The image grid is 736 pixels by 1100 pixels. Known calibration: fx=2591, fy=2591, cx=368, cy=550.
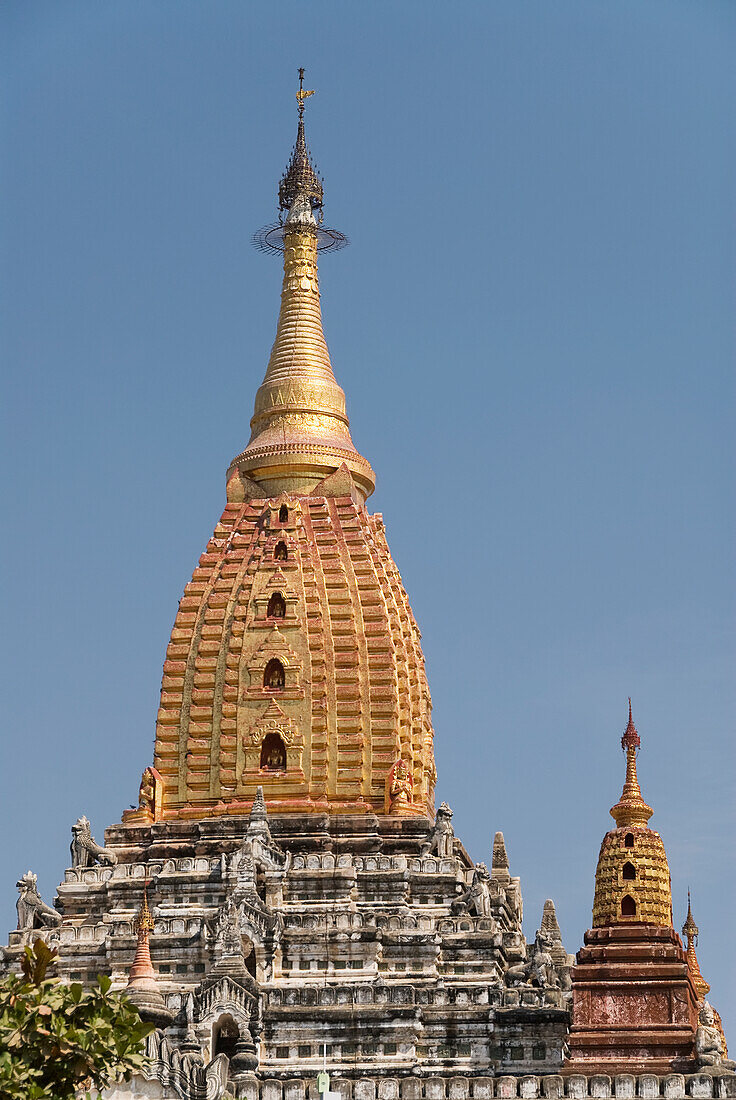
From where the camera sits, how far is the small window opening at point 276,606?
74.5 metres

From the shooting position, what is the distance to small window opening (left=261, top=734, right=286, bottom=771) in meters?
72.2

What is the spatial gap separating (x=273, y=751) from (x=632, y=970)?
38.1 feet

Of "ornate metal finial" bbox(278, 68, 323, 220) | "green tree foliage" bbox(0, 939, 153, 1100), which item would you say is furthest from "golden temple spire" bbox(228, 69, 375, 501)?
"green tree foliage" bbox(0, 939, 153, 1100)

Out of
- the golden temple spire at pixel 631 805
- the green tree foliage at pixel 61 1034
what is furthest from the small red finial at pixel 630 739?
the green tree foliage at pixel 61 1034

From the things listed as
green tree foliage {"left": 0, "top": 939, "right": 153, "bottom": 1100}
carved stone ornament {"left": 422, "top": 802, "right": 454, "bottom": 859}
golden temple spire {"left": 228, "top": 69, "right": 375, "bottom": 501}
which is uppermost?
golden temple spire {"left": 228, "top": 69, "right": 375, "bottom": 501}

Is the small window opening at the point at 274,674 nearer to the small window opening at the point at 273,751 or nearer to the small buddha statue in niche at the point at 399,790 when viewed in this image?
the small window opening at the point at 273,751

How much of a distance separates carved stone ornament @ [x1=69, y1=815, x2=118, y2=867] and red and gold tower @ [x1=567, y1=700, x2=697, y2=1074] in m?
13.0

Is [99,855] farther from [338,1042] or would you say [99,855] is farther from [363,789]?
[338,1042]

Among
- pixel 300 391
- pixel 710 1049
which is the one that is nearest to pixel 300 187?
pixel 300 391

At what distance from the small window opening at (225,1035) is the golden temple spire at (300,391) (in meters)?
22.2

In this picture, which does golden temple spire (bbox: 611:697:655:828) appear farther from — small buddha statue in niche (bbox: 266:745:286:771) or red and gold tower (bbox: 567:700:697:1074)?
small buddha statue in niche (bbox: 266:745:286:771)

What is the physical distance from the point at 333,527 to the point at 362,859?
12624mm

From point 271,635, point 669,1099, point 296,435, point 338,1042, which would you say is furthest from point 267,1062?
point 296,435

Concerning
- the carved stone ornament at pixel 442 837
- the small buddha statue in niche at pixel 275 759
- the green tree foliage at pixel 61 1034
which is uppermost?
the small buddha statue in niche at pixel 275 759
